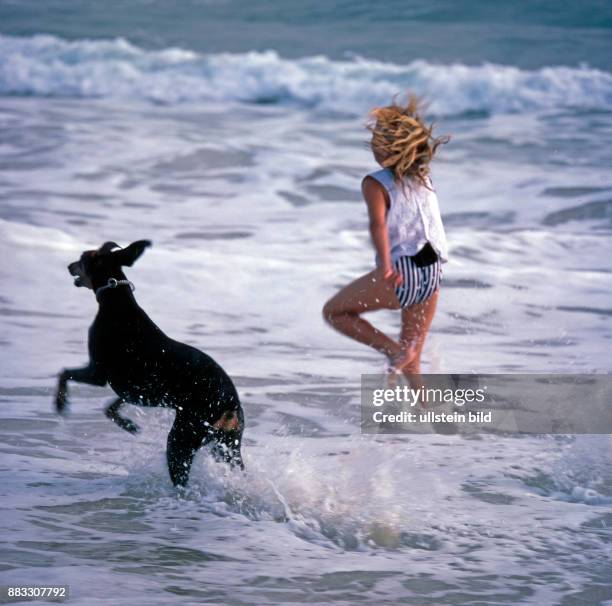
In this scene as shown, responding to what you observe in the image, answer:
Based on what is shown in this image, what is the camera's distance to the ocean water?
411cm

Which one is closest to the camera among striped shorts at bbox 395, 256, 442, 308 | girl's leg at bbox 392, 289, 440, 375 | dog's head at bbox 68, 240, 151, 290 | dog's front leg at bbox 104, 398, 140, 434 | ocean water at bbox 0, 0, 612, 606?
ocean water at bbox 0, 0, 612, 606

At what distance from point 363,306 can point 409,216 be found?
0.52m

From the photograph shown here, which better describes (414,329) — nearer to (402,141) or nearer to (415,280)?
(415,280)

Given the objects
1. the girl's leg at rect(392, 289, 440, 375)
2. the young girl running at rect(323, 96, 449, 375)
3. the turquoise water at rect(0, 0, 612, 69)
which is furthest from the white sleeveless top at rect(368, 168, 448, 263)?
the turquoise water at rect(0, 0, 612, 69)

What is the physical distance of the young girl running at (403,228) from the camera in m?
5.07

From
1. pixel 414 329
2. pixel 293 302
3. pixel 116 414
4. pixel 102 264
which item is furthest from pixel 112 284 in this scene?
pixel 293 302

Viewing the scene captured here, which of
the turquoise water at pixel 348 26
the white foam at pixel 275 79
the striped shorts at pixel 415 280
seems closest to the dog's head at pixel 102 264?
the striped shorts at pixel 415 280

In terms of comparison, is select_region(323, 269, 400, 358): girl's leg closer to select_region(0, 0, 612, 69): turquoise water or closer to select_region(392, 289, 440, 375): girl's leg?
select_region(392, 289, 440, 375): girl's leg

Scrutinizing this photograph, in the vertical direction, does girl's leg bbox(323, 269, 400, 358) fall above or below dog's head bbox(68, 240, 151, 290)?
below

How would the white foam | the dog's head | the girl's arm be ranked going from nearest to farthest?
the dog's head < the girl's arm < the white foam

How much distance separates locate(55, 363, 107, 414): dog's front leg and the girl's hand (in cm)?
145

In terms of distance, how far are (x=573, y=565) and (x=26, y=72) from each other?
759 inches

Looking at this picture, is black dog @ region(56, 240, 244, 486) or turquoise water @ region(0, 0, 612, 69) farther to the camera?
turquoise water @ region(0, 0, 612, 69)

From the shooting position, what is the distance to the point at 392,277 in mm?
5145
